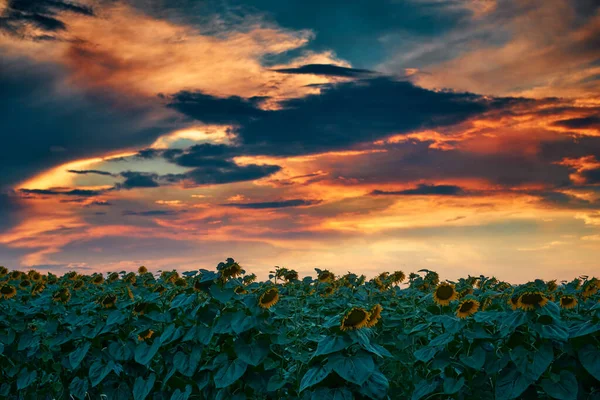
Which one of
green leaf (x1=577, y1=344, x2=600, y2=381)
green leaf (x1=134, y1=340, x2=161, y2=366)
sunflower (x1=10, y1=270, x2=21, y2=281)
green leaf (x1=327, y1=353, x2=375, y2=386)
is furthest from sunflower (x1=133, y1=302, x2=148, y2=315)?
sunflower (x1=10, y1=270, x2=21, y2=281)

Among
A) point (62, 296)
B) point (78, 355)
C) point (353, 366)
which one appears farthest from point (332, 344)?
point (62, 296)

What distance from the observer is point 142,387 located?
791 centimetres

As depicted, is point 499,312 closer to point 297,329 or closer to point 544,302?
point 544,302

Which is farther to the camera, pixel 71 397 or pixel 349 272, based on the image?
pixel 349 272

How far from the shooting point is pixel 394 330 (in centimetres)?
796

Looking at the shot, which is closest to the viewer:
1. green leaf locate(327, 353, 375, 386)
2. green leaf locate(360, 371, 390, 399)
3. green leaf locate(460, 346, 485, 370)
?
green leaf locate(327, 353, 375, 386)

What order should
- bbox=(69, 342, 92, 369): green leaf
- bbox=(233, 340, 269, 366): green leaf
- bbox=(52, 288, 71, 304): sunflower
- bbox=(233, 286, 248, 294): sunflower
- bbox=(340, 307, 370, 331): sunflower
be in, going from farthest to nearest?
bbox=(52, 288, 71, 304): sunflower, bbox=(69, 342, 92, 369): green leaf, bbox=(233, 286, 248, 294): sunflower, bbox=(233, 340, 269, 366): green leaf, bbox=(340, 307, 370, 331): sunflower

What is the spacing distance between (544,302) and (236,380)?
3231 millimetres

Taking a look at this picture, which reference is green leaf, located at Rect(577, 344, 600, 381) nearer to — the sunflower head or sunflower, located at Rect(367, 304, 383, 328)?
sunflower, located at Rect(367, 304, 383, 328)

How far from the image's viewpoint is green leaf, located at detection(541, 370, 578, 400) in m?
5.42

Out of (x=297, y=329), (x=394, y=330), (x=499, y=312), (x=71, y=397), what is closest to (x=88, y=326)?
(x=71, y=397)

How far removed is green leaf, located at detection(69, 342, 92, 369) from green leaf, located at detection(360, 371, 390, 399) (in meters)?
4.33

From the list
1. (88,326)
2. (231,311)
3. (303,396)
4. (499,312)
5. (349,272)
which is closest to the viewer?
(499,312)

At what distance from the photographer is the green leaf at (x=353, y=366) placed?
A: 17.6 ft
